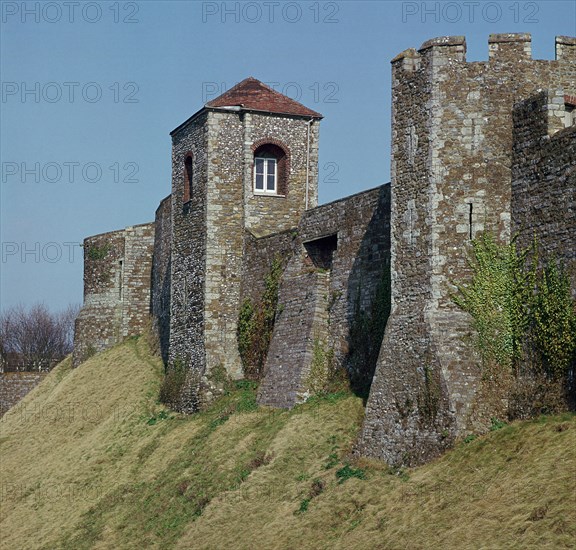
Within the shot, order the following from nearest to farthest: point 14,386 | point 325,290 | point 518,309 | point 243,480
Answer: point 518,309 < point 243,480 < point 325,290 < point 14,386

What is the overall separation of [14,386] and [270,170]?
22963mm

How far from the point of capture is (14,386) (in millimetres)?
53719

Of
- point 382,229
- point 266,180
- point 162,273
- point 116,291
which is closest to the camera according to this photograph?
point 382,229

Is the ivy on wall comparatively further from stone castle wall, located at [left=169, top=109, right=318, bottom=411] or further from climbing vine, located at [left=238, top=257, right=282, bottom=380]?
stone castle wall, located at [left=169, top=109, right=318, bottom=411]

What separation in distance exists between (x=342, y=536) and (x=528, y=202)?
23.1 feet

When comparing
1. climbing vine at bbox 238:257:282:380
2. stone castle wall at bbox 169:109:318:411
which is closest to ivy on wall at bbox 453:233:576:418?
climbing vine at bbox 238:257:282:380

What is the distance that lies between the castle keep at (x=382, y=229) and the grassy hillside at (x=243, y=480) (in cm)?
101

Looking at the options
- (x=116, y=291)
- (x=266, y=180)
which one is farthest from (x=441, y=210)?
(x=116, y=291)

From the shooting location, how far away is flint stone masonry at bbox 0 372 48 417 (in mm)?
53562

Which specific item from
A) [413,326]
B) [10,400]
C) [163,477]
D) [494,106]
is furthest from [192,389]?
[10,400]

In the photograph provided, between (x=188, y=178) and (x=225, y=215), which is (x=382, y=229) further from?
(x=188, y=178)

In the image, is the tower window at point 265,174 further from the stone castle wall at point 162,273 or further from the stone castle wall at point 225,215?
the stone castle wall at point 162,273

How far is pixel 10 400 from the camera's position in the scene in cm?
5362

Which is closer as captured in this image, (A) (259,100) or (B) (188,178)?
(A) (259,100)
